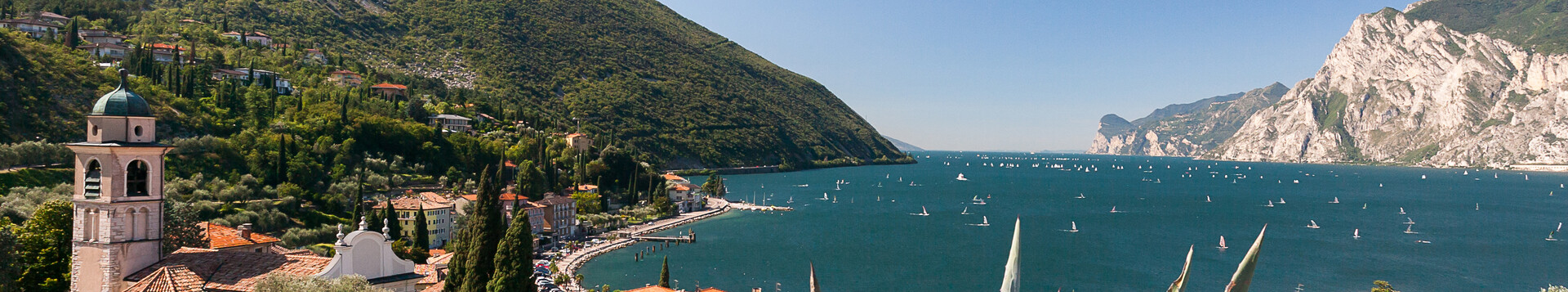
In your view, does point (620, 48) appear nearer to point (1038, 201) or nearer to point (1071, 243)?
point (1038, 201)

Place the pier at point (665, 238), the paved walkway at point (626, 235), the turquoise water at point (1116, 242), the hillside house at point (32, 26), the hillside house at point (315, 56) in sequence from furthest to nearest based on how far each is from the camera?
the hillside house at point (315, 56), the hillside house at point (32, 26), the pier at point (665, 238), the turquoise water at point (1116, 242), the paved walkway at point (626, 235)

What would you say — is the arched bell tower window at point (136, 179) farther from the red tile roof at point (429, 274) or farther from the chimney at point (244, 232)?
the chimney at point (244, 232)

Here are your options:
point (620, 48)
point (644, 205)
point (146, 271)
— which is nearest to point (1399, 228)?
point (644, 205)

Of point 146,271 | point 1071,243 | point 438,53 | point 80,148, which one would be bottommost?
point 1071,243

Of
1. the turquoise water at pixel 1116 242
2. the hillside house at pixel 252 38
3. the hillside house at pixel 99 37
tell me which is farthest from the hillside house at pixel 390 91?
the turquoise water at pixel 1116 242

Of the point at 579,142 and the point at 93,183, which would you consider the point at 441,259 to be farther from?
the point at 579,142

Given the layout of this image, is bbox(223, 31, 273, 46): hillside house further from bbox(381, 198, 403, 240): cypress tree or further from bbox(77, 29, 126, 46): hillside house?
bbox(381, 198, 403, 240): cypress tree
